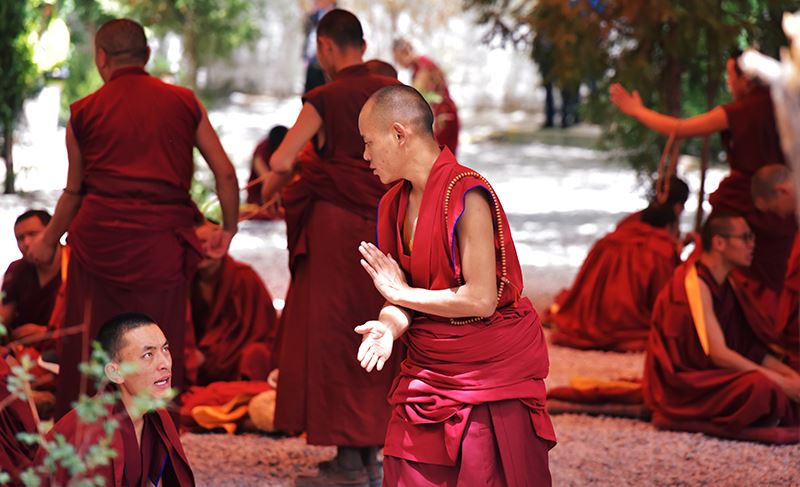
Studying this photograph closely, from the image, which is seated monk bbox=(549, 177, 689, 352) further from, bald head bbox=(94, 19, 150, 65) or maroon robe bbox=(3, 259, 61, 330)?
bald head bbox=(94, 19, 150, 65)

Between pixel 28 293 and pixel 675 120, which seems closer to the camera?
pixel 28 293

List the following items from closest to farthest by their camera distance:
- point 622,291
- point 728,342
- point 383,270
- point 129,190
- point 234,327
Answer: point 383,270, point 129,190, point 728,342, point 234,327, point 622,291

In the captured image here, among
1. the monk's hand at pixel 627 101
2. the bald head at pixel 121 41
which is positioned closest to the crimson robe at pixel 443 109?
the monk's hand at pixel 627 101

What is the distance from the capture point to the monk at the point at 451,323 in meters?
3.32

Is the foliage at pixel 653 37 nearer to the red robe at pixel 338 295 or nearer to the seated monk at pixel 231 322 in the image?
the seated monk at pixel 231 322

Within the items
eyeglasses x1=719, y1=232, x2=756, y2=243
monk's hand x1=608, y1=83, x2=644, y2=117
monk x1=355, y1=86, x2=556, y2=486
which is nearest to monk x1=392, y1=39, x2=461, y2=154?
monk's hand x1=608, y1=83, x2=644, y2=117

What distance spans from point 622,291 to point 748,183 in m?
1.63

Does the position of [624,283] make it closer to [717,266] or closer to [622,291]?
[622,291]

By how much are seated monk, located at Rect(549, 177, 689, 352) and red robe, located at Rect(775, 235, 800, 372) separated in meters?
1.38

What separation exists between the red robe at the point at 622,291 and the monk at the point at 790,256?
138cm

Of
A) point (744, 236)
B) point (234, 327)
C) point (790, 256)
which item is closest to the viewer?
point (744, 236)

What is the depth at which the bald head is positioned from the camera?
4.88 meters

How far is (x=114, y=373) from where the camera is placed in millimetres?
3590

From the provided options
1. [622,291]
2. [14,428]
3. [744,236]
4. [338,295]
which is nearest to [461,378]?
[14,428]
